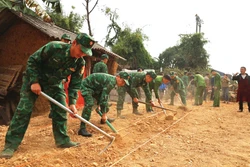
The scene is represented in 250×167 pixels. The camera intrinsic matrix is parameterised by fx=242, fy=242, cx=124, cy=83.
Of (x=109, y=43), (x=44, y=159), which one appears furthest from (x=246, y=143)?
(x=109, y=43)

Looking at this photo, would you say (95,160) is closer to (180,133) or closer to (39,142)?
(39,142)

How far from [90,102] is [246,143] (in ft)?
9.19

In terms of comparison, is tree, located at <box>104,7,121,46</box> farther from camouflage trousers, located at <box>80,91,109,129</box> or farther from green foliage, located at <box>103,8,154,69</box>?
camouflage trousers, located at <box>80,91,109,129</box>

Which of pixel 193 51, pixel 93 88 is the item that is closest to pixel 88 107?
pixel 93 88

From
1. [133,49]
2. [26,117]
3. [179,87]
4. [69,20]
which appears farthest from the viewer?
[133,49]

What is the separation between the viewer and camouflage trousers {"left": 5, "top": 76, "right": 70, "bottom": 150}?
3010 mm

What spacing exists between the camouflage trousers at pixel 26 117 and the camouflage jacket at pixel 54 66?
0.12 metres

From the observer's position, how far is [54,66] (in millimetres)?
3109

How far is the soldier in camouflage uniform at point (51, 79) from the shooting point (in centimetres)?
294

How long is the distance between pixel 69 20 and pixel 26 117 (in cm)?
1945

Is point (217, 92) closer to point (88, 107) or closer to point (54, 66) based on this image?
point (88, 107)

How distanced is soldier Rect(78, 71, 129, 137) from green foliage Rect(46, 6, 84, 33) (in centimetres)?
1662

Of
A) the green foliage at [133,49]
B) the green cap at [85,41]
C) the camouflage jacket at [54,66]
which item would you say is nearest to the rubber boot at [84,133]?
the camouflage jacket at [54,66]

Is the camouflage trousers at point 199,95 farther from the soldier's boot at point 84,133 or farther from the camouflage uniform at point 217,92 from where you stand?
the soldier's boot at point 84,133
